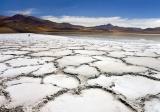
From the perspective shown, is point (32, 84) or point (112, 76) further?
point (112, 76)

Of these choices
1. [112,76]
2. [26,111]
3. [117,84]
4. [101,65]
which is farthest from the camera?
[101,65]

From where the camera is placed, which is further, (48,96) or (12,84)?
(12,84)

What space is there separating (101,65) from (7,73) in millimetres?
815

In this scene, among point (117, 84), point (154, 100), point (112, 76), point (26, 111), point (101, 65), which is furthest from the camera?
point (101, 65)

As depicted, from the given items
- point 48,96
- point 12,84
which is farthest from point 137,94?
point 12,84

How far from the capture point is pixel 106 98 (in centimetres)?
110

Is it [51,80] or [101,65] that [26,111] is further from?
[101,65]

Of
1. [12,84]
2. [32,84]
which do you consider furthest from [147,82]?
[12,84]

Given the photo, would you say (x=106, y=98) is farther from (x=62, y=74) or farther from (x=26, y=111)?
(x=62, y=74)

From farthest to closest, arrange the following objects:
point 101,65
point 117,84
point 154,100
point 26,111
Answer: point 101,65
point 117,84
point 154,100
point 26,111

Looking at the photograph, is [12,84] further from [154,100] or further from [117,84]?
[154,100]

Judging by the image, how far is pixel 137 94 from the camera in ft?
3.81

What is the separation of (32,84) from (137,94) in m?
0.67

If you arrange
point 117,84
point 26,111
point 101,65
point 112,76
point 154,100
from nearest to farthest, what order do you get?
point 26,111 → point 154,100 → point 117,84 → point 112,76 → point 101,65
